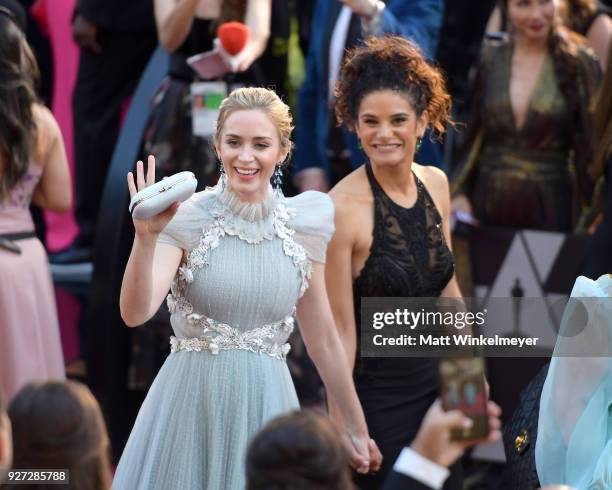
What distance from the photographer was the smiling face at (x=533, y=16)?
6.05 metres

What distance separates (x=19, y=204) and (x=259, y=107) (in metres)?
1.56

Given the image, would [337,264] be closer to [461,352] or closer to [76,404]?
[461,352]

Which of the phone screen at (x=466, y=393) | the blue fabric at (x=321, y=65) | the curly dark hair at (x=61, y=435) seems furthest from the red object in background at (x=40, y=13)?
the phone screen at (x=466, y=393)

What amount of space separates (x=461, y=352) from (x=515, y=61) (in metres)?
1.85

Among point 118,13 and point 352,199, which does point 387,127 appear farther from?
point 118,13

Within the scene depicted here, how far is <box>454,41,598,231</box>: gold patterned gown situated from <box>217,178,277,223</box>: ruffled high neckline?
2155mm

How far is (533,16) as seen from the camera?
19.9 feet

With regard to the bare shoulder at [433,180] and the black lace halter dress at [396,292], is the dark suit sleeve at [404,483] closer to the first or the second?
the black lace halter dress at [396,292]

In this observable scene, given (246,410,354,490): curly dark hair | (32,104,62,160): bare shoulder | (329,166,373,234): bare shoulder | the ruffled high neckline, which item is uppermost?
(32,104,62,160): bare shoulder

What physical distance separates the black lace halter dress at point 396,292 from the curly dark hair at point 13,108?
53.5 inches

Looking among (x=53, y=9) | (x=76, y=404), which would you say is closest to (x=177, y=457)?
(x=76, y=404)

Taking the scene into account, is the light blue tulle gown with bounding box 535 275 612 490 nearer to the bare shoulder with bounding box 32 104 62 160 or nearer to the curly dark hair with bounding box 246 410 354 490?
the curly dark hair with bounding box 246 410 354 490

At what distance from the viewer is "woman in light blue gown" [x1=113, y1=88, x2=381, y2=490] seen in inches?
159

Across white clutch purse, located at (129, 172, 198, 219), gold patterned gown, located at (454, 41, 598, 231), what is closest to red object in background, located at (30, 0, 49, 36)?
gold patterned gown, located at (454, 41, 598, 231)
